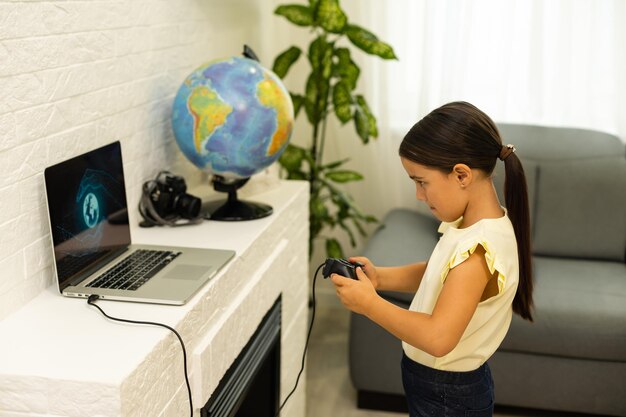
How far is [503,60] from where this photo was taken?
3.30 metres

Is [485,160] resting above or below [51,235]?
above

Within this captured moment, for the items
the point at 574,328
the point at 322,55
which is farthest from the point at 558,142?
the point at 322,55

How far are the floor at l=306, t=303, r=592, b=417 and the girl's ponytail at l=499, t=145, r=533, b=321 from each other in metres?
1.23

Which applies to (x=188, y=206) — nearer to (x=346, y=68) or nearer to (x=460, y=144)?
(x=460, y=144)

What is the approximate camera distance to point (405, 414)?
280cm

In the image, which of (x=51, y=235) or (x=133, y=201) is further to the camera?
(x=133, y=201)

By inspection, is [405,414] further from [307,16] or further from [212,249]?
[307,16]

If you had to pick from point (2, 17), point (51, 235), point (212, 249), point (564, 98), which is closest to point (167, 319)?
point (51, 235)

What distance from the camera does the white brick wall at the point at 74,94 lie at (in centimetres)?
148

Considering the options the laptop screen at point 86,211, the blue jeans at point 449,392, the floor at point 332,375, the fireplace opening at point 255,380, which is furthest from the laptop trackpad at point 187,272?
the floor at point 332,375

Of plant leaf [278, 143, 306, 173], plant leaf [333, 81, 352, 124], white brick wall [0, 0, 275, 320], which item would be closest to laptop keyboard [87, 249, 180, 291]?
white brick wall [0, 0, 275, 320]

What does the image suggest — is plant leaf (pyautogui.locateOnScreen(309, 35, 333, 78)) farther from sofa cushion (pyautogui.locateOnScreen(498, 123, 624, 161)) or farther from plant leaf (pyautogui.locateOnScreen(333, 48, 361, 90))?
sofa cushion (pyautogui.locateOnScreen(498, 123, 624, 161))

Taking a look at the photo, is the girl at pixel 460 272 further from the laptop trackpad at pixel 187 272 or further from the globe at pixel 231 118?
the globe at pixel 231 118

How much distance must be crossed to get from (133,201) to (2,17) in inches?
27.6
